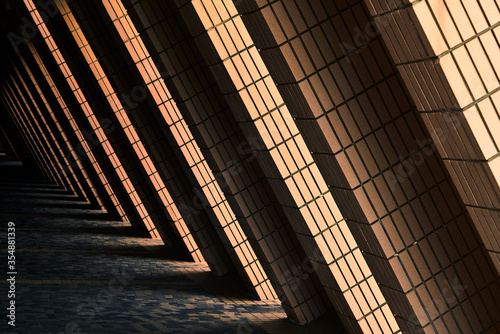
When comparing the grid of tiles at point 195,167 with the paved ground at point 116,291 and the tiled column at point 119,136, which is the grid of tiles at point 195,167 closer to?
the paved ground at point 116,291

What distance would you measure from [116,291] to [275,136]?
180 inches

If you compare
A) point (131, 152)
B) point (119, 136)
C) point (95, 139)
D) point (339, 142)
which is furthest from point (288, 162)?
point (95, 139)

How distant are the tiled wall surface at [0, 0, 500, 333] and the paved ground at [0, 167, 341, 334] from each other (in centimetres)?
74

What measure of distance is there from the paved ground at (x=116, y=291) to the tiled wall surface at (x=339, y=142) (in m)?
0.74

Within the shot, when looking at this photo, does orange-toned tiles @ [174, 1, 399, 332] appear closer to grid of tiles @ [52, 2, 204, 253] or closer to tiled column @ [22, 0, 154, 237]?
grid of tiles @ [52, 2, 204, 253]

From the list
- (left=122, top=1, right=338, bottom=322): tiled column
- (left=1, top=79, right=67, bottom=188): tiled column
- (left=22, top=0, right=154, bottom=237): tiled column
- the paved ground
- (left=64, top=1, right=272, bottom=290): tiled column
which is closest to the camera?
the paved ground

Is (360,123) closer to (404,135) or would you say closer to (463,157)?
(404,135)

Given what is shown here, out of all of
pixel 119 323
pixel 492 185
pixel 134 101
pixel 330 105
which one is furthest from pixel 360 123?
pixel 134 101

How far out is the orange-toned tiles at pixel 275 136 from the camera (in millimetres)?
7969

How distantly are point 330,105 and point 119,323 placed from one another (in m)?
4.71

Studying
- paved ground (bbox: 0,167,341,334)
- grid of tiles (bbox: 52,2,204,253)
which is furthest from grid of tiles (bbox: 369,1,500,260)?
grid of tiles (bbox: 52,2,204,253)

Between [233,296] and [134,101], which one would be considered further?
[134,101]

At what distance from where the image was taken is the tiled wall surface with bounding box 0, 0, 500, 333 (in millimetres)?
4340

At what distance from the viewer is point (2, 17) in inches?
810
